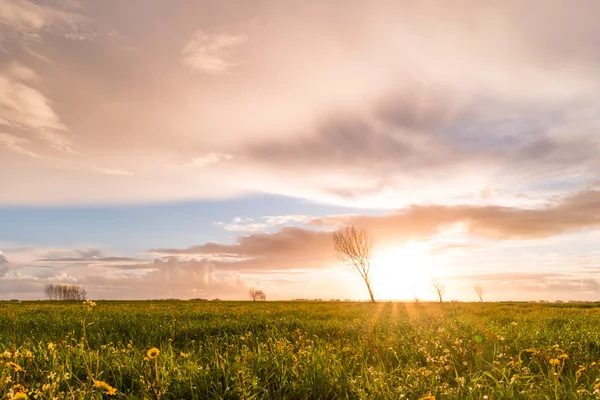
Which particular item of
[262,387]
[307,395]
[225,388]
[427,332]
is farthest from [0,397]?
[427,332]

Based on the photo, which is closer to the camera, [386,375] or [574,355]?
[386,375]

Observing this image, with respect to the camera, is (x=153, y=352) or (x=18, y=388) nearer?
(x=153, y=352)

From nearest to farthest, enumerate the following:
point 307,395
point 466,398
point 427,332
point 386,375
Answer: point 466,398, point 307,395, point 386,375, point 427,332

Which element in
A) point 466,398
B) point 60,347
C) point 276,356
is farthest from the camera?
point 60,347

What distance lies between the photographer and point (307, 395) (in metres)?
4.42

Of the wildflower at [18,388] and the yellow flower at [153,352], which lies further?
the wildflower at [18,388]

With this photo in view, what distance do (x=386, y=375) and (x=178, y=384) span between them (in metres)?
2.41

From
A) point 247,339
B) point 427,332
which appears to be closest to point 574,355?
point 427,332

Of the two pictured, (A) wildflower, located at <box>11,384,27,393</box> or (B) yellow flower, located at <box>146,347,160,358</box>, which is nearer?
(B) yellow flower, located at <box>146,347,160,358</box>

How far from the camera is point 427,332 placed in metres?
8.43

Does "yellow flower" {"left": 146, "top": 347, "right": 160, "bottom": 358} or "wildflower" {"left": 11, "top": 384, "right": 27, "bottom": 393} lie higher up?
"yellow flower" {"left": 146, "top": 347, "right": 160, "bottom": 358}

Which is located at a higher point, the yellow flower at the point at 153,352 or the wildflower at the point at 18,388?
the yellow flower at the point at 153,352

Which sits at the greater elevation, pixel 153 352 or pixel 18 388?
pixel 153 352

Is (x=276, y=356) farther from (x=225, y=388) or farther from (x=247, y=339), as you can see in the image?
(x=247, y=339)
